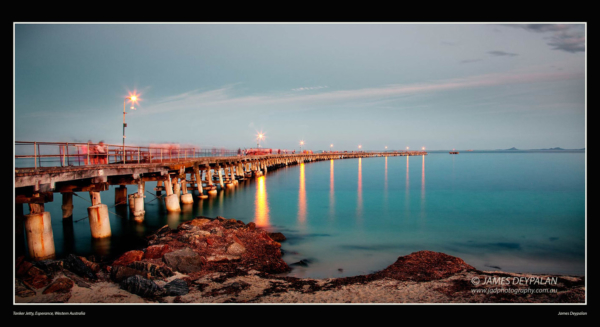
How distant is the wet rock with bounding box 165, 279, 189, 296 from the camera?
855cm

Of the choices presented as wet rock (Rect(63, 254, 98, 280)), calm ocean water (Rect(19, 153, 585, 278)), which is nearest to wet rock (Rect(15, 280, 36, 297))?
wet rock (Rect(63, 254, 98, 280))

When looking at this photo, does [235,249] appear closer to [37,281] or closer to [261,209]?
[37,281]

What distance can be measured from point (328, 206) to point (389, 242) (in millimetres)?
12808

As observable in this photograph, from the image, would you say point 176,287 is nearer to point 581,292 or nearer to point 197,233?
point 197,233

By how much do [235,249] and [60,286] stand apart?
5.16 meters

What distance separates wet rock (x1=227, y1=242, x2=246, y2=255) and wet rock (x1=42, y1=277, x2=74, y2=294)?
4715 millimetres

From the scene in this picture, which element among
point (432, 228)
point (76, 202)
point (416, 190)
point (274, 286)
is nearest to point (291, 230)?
point (432, 228)

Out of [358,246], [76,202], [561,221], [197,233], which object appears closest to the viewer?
[197,233]

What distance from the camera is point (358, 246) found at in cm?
1623

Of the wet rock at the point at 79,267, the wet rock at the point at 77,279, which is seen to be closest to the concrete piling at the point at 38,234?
the wet rock at the point at 79,267

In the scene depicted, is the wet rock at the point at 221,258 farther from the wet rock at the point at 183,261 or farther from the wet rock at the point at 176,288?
the wet rock at the point at 176,288

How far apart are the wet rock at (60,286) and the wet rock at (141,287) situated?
1.21m

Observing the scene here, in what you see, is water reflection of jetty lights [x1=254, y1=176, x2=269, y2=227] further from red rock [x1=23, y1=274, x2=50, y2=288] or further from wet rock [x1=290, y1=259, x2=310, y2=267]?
red rock [x1=23, y1=274, x2=50, y2=288]

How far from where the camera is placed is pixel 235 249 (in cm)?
1211
